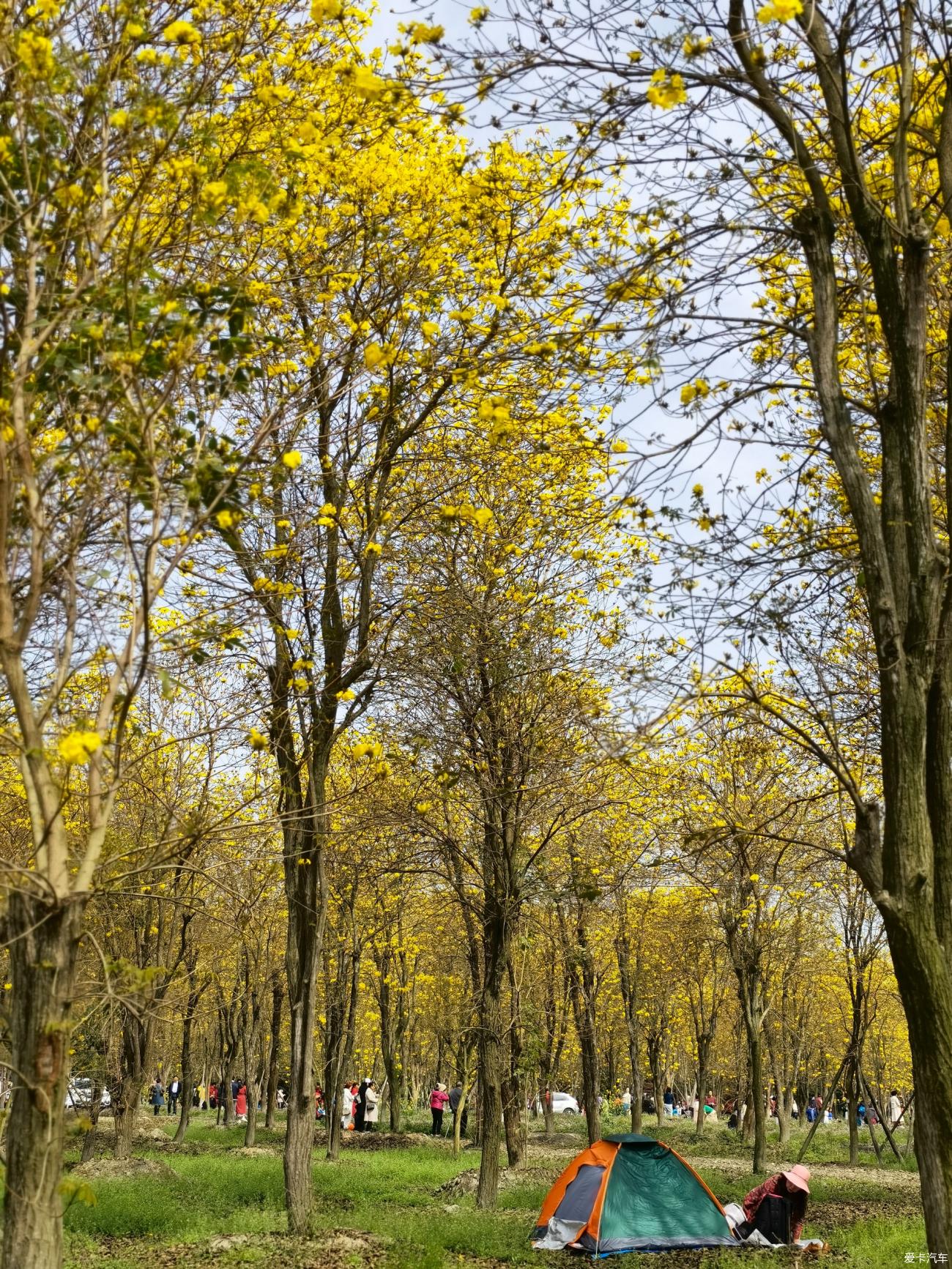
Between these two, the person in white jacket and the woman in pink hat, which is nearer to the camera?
the woman in pink hat

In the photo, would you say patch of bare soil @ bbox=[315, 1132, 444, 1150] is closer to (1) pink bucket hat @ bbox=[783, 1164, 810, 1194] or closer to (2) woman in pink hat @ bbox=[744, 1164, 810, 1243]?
(2) woman in pink hat @ bbox=[744, 1164, 810, 1243]

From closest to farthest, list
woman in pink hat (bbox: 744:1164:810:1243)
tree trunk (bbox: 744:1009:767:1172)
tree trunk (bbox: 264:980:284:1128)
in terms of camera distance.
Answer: woman in pink hat (bbox: 744:1164:810:1243)
tree trunk (bbox: 744:1009:767:1172)
tree trunk (bbox: 264:980:284:1128)

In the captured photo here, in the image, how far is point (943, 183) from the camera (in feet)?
17.4

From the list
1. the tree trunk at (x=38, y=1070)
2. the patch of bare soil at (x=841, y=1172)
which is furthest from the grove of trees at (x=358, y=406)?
the patch of bare soil at (x=841, y=1172)

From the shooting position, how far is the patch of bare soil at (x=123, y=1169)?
14.4m

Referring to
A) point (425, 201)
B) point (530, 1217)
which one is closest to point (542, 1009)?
point (530, 1217)

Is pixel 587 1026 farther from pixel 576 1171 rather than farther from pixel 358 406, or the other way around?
pixel 358 406

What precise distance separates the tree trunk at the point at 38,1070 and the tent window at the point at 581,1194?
28.7ft

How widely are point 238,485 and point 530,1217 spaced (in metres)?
10.6

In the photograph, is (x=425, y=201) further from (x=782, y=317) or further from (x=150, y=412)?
(x=150, y=412)

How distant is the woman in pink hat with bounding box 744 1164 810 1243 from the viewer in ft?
35.7

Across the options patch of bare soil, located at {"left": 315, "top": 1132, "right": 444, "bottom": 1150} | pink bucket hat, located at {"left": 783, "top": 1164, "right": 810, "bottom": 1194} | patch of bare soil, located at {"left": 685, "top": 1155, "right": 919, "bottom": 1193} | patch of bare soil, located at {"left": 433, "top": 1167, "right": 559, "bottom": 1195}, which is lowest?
patch of bare soil, located at {"left": 315, "top": 1132, "right": 444, "bottom": 1150}

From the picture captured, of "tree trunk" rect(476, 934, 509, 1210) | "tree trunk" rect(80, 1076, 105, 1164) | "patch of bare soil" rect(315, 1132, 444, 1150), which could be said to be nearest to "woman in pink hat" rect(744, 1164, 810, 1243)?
"tree trunk" rect(476, 934, 509, 1210)

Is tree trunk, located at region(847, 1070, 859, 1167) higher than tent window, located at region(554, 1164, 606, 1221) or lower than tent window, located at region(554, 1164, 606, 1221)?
lower
